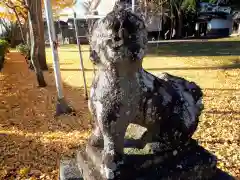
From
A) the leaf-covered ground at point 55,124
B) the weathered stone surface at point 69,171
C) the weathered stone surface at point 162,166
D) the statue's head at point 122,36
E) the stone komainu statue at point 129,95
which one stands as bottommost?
the leaf-covered ground at point 55,124

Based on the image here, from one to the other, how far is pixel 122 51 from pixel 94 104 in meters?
0.42

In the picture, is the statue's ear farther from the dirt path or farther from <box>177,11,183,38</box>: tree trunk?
<box>177,11,183,38</box>: tree trunk

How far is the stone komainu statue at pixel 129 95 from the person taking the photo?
1.42 meters

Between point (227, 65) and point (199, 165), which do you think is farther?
point (227, 65)

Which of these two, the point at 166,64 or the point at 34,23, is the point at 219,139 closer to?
the point at 34,23

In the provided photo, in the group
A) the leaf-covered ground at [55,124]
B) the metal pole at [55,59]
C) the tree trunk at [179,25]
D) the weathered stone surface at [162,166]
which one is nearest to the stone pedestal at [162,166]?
the weathered stone surface at [162,166]

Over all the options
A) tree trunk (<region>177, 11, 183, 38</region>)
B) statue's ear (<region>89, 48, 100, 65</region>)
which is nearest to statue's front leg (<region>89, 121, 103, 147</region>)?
statue's ear (<region>89, 48, 100, 65</region>)

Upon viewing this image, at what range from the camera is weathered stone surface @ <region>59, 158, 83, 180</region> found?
201 centimetres

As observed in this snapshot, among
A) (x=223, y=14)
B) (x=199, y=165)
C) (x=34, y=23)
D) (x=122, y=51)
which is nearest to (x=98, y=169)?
(x=199, y=165)

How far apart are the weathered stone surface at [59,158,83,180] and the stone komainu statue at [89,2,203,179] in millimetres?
419

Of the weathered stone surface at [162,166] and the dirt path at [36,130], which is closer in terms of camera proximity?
the weathered stone surface at [162,166]

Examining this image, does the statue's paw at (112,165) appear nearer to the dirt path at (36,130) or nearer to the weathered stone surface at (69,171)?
the weathered stone surface at (69,171)

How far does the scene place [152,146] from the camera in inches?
73.1

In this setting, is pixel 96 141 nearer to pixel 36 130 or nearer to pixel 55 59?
pixel 36 130
